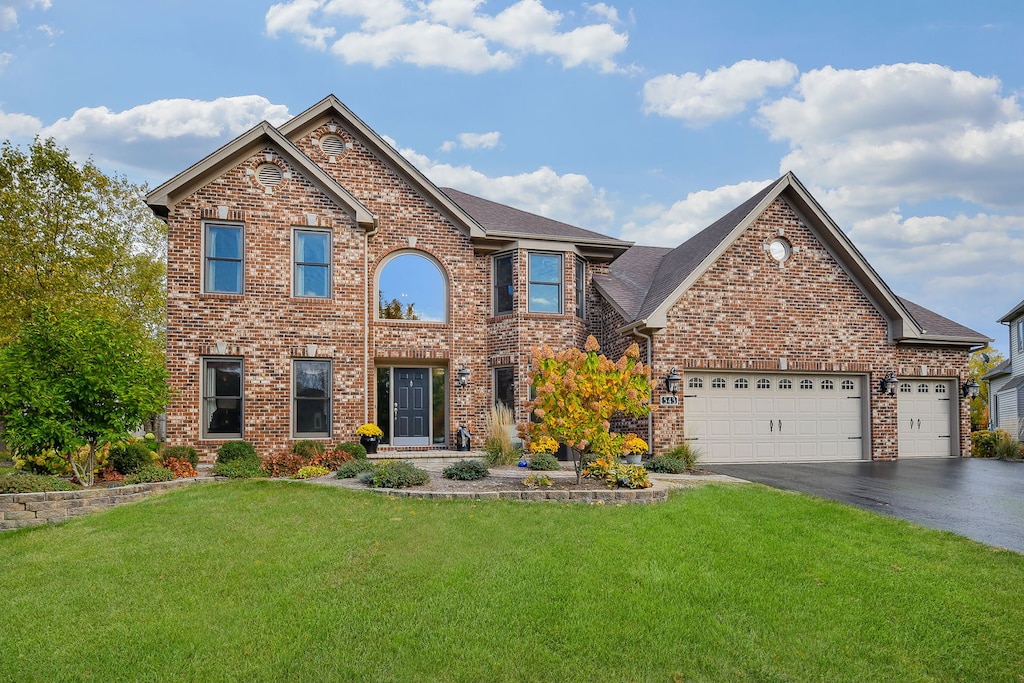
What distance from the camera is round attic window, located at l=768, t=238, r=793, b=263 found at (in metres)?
16.8

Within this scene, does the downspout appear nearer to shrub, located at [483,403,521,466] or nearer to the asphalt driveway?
the asphalt driveway

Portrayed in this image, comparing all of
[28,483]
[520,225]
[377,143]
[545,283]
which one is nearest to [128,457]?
[28,483]

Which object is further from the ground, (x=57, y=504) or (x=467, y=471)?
(x=467, y=471)

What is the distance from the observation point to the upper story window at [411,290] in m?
17.0

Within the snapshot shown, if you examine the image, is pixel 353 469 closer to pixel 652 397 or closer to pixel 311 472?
pixel 311 472

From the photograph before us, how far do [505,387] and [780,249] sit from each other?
7.74 m

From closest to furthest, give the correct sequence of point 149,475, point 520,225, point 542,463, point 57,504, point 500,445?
point 57,504, point 149,475, point 542,463, point 500,445, point 520,225

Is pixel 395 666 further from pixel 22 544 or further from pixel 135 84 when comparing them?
pixel 135 84

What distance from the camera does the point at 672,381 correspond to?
51.3 ft

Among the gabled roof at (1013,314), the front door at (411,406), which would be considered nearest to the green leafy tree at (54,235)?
the front door at (411,406)

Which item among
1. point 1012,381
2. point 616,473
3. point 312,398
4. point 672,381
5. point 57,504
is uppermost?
point 672,381

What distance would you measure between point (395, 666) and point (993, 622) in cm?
492

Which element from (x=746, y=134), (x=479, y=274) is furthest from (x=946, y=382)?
A: (x=479, y=274)

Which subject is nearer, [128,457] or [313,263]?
[128,457]
